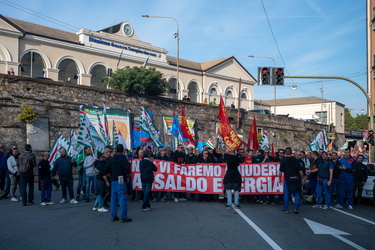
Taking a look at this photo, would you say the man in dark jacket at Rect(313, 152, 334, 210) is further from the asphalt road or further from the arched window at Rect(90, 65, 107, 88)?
the arched window at Rect(90, 65, 107, 88)

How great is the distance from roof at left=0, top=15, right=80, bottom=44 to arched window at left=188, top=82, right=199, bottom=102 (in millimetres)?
15288

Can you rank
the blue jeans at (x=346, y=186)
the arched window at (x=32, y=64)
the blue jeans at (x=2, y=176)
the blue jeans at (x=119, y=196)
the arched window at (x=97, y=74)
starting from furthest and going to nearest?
the arched window at (x=97, y=74), the arched window at (x=32, y=64), the blue jeans at (x=2, y=176), the blue jeans at (x=346, y=186), the blue jeans at (x=119, y=196)

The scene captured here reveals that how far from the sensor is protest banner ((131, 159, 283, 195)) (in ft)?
41.4

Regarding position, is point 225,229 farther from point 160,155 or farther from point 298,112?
point 298,112

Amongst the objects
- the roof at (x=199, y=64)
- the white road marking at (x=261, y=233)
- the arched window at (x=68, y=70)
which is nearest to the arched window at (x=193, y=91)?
the roof at (x=199, y=64)

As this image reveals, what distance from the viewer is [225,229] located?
26.6 ft

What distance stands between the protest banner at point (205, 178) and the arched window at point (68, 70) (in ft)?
79.1

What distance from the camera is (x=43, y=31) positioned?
3331 cm

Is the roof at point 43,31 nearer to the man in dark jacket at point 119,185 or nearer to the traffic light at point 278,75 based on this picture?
the traffic light at point 278,75

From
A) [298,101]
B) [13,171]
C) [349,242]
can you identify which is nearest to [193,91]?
[298,101]

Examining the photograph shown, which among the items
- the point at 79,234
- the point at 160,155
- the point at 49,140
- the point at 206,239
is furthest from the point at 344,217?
the point at 49,140

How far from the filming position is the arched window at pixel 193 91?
150ft

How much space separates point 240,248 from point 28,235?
409 centimetres

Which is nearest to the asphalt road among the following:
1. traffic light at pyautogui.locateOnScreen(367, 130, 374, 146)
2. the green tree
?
traffic light at pyautogui.locateOnScreen(367, 130, 374, 146)
